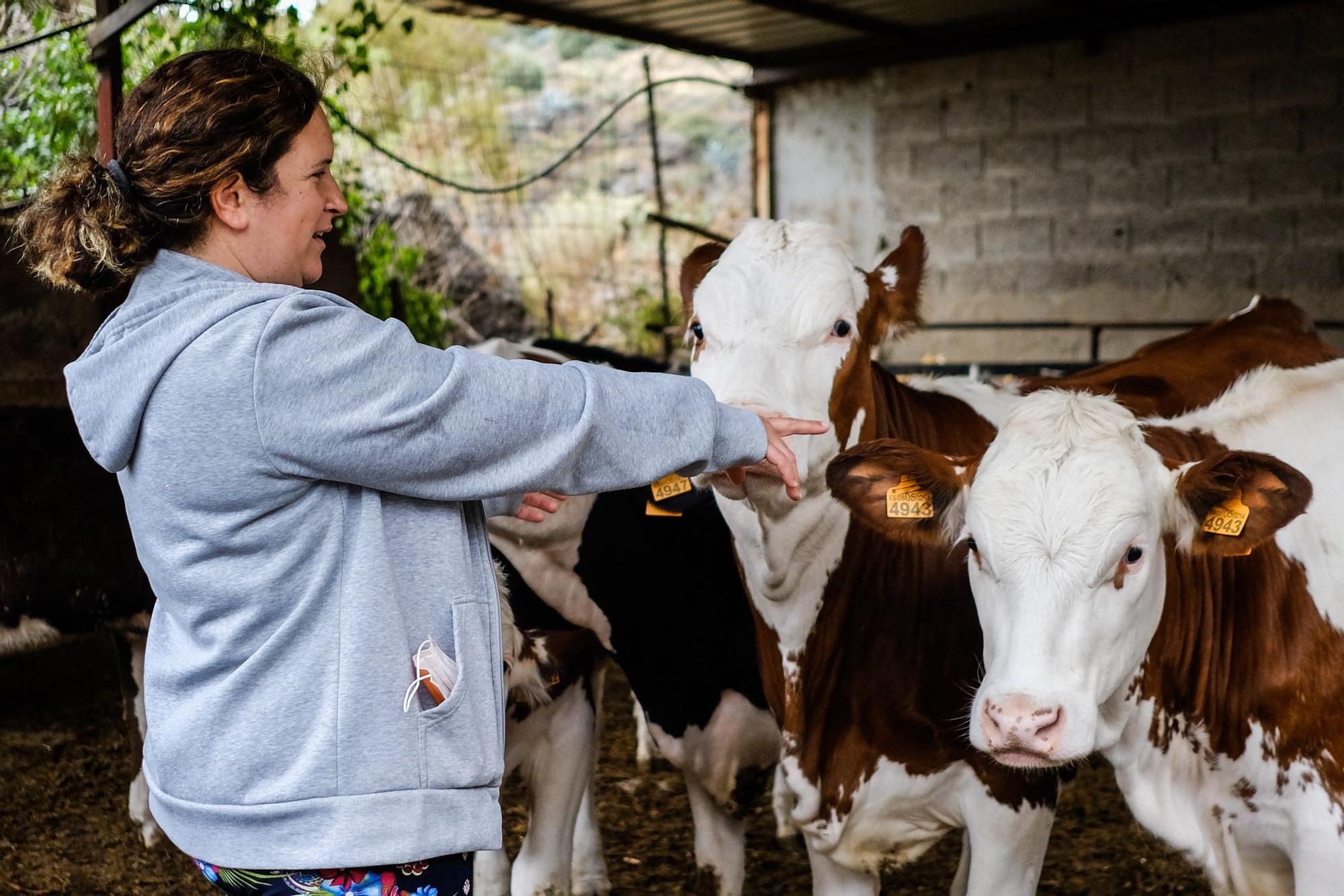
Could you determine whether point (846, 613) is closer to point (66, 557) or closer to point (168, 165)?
point (168, 165)

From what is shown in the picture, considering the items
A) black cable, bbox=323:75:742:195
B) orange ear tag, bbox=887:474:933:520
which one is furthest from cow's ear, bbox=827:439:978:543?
black cable, bbox=323:75:742:195

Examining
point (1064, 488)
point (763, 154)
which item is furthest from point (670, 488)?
point (763, 154)

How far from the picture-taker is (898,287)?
114 inches

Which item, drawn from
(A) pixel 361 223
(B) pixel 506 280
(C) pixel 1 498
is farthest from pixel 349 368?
(B) pixel 506 280

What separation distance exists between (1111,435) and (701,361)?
83 centimetres

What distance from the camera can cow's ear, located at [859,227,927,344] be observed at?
2.84 meters

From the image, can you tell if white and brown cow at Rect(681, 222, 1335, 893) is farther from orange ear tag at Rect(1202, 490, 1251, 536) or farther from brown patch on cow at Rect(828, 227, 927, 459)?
orange ear tag at Rect(1202, 490, 1251, 536)

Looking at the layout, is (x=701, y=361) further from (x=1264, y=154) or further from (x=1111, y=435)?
(x=1264, y=154)

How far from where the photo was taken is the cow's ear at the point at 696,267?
3.01 m

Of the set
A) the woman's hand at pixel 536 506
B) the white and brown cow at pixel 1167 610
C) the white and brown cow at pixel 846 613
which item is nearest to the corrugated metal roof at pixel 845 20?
the white and brown cow at pixel 846 613

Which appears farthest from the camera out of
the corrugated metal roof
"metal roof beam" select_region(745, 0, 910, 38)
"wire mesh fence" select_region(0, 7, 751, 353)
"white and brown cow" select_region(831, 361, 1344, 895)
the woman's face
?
"metal roof beam" select_region(745, 0, 910, 38)

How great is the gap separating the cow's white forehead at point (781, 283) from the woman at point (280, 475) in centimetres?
104

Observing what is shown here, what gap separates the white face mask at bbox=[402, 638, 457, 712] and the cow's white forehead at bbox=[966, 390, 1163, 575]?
1.01 m

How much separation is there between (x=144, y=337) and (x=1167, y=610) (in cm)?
182
